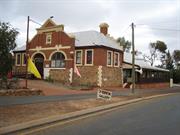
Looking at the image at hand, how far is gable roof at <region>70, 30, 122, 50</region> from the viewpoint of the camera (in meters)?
41.1

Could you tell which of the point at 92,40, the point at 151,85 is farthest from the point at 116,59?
the point at 151,85

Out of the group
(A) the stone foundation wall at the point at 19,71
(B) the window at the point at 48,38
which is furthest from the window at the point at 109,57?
(A) the stone foundation wall at the point at 19,71

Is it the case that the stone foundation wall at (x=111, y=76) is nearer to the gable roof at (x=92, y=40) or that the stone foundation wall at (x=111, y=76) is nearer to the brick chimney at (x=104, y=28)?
the gable roof at (x=92, y=40)

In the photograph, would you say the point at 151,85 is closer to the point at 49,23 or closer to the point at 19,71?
the point at 49,23

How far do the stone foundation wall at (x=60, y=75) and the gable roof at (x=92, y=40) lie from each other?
4.00m

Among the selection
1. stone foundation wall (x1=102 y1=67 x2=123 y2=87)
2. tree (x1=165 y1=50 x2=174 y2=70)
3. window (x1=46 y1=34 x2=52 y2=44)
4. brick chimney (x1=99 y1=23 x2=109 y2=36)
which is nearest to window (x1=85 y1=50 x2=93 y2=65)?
stone foundation wall (x1=102 y1=67 x2=123 y2=87)

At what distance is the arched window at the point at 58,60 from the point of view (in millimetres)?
42469

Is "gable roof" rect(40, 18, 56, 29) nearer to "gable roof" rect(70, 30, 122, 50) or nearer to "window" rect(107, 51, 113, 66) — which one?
"gable roof" rect(70, 30, 122, 50)

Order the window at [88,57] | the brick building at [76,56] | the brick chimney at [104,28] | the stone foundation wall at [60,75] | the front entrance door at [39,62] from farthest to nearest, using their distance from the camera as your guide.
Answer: the brick chimney at [104,28] < the front entrance door at [39,62] < the stone foundation wall at [60,75] < the window at [88,57] < the brick building at [76,56]

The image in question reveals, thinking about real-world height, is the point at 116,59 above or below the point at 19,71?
above

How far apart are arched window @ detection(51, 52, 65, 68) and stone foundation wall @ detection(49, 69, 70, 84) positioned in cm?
70

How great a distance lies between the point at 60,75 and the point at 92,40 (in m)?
6.38

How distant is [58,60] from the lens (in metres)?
43.0

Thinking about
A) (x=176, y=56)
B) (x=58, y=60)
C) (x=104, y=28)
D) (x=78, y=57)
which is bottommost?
(x=58, y=60)
